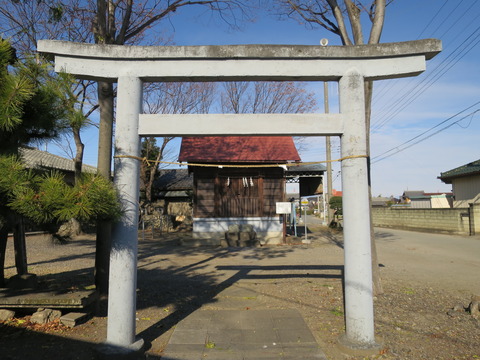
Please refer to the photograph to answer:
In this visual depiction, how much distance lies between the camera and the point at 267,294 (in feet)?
19.5

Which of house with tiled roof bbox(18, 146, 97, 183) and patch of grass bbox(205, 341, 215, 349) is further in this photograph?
house with tiled roof bbox(18, 146, 97, 183)

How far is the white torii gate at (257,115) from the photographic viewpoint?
368 centimetres

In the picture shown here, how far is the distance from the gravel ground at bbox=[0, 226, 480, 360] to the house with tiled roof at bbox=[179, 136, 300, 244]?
7.16ft

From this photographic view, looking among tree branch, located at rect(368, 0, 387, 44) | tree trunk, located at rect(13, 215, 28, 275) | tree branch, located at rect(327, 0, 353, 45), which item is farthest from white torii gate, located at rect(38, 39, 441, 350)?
tree branch, located at rect(327, 0, 353, 45)

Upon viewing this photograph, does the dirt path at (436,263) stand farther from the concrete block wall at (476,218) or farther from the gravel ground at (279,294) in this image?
the concrete block wall at (476,218)

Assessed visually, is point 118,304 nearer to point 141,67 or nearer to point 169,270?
point 141,67

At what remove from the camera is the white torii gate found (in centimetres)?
368

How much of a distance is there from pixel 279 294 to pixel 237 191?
8130mm

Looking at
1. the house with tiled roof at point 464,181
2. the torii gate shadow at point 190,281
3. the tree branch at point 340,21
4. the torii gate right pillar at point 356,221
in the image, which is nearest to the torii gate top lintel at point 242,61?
the torii gate right pillar at point 356,221

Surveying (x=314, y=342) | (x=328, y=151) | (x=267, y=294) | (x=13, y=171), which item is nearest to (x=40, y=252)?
(x=267, y=294)

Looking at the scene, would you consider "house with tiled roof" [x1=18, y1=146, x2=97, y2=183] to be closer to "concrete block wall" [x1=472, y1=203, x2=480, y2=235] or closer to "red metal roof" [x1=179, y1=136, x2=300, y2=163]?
"red metal roof" [x1=179, y1=136, x2=300, y2=163]

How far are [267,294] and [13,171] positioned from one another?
446 centimetres

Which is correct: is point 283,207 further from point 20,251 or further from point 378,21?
point 20,251

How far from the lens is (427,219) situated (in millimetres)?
19859
